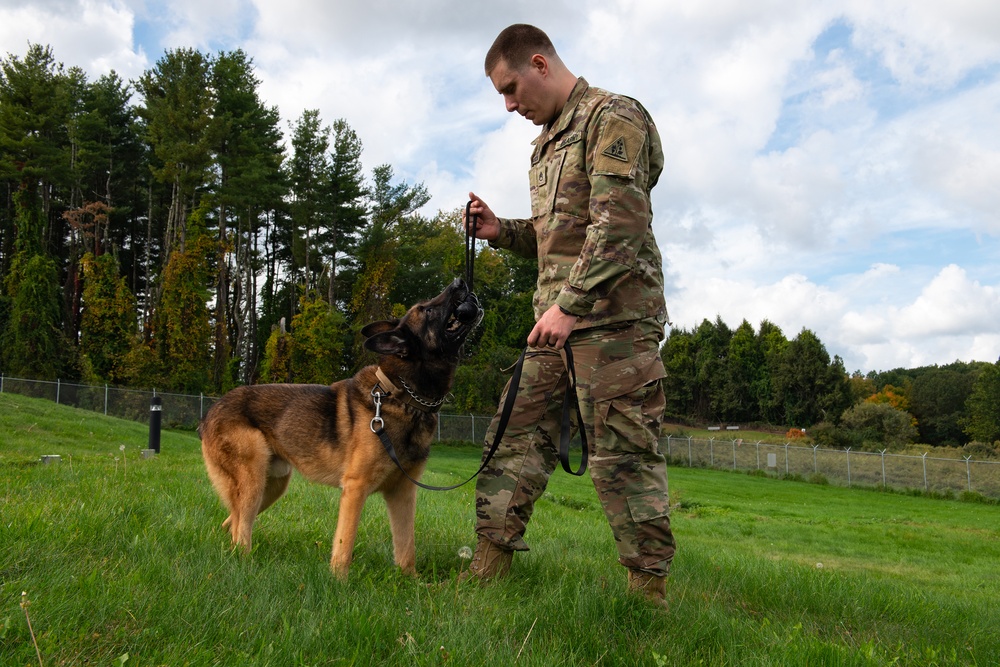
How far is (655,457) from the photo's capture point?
3.69 meters

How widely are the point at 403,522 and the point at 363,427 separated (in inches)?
25.4

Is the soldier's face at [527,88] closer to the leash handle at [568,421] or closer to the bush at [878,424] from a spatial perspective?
the leash handle at [568,421]

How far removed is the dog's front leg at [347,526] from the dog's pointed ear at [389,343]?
0.81 m

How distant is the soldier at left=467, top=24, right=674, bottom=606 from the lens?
3.55 meters

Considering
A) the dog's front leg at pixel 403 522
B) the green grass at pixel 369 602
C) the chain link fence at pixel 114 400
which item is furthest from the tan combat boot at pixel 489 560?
the chain link fence at pixel 114 400

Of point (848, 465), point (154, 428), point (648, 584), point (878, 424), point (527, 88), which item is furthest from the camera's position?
point (878, 424)

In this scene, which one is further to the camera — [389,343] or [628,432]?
[389,343]

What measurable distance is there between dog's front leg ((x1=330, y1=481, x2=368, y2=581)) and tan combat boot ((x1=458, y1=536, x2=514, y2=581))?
2.24 feet

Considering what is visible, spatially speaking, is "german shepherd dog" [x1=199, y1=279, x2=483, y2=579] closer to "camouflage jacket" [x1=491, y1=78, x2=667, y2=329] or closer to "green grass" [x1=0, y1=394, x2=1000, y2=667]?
"green grass" [x1=0, y1=394, x2=1000, y2=667]

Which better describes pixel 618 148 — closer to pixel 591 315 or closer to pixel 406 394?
pixel 591 315

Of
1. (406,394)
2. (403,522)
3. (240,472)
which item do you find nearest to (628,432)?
(406,394)

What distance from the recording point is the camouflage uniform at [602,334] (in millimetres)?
3553

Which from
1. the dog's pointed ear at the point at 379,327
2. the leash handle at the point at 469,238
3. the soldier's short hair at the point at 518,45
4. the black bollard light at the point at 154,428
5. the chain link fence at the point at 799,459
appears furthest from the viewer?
the chain link fence at the point at 799,459

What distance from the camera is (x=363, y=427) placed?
4.43 m
